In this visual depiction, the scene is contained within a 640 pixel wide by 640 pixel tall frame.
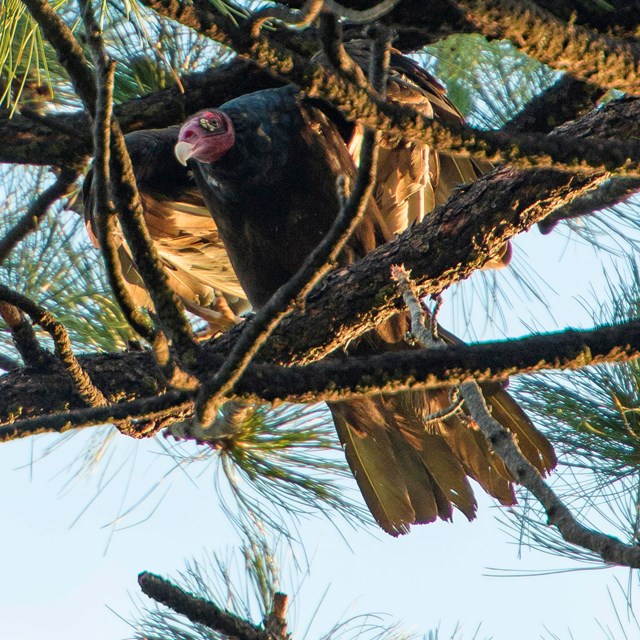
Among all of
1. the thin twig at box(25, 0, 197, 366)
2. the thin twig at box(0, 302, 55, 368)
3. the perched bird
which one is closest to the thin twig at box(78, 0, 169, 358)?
the thin twig at box(25, 0, 197, 366)

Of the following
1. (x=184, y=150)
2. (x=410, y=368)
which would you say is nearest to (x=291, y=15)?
(x=410, y=368)

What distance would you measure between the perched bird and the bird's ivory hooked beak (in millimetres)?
138

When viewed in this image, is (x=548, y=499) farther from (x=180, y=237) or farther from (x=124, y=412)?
(x=180, y=237)

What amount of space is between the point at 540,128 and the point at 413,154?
0.52 metres

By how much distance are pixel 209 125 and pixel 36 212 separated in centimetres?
71

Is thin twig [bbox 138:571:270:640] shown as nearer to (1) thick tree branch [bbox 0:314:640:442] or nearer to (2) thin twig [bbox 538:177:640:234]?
(1) thick tree branch [bbox 0:314:640:442]

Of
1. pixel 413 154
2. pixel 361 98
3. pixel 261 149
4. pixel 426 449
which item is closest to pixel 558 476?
pixel 426 449

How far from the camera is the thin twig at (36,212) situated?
2.11 meters

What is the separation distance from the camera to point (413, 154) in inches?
106

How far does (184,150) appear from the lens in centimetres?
275

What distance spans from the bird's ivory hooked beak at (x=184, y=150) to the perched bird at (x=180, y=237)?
14cm

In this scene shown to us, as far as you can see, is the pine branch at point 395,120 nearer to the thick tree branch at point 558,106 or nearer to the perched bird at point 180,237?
the thick tree branch at point 558,106

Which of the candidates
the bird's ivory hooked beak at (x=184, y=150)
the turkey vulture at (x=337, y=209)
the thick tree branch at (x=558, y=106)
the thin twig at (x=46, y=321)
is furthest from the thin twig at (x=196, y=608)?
the bird's ivory hooked beak at (x=184, y=150)

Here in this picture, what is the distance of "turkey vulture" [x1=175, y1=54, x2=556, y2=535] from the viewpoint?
2.62 metres
